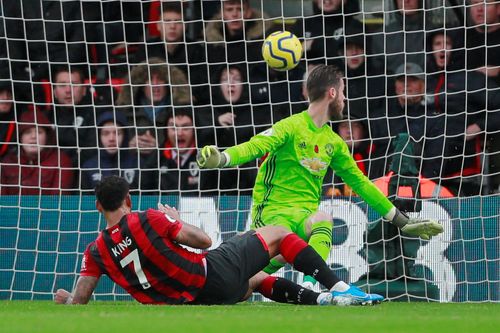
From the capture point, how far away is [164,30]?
480 inches

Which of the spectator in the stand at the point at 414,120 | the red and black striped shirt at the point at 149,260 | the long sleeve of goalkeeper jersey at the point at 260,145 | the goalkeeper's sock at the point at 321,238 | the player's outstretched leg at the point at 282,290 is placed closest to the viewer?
the red and black striped shirt at the point at 149,260

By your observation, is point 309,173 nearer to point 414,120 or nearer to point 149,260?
point 149,260

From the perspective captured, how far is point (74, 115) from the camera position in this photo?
12.0 m

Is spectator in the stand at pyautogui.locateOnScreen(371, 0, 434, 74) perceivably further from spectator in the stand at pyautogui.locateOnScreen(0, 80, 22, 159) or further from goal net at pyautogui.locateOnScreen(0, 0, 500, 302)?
spectator in the stand at pyautogui.locateOnScreen(0, 80, 22, 159)

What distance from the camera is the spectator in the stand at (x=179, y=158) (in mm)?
11820

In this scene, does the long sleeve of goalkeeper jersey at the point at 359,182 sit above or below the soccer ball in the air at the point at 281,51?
below

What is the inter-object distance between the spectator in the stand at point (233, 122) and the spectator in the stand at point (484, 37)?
225 cm

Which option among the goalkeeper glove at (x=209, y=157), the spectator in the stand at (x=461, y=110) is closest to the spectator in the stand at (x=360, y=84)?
the spectator in the stand at (x=461, y=110)

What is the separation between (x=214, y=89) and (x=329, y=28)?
1.39m

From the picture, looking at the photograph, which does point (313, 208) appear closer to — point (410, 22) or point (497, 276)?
point (497, 276)

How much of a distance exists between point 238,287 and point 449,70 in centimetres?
471

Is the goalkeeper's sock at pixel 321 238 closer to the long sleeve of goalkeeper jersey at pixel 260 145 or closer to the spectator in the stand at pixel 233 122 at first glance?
the long sleeve of goalkeeper jersey at pixel 260 145

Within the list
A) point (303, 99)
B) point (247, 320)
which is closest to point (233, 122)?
point (303, 99)

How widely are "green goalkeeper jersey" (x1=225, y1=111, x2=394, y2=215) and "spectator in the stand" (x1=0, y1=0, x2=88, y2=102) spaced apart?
4.13 m
